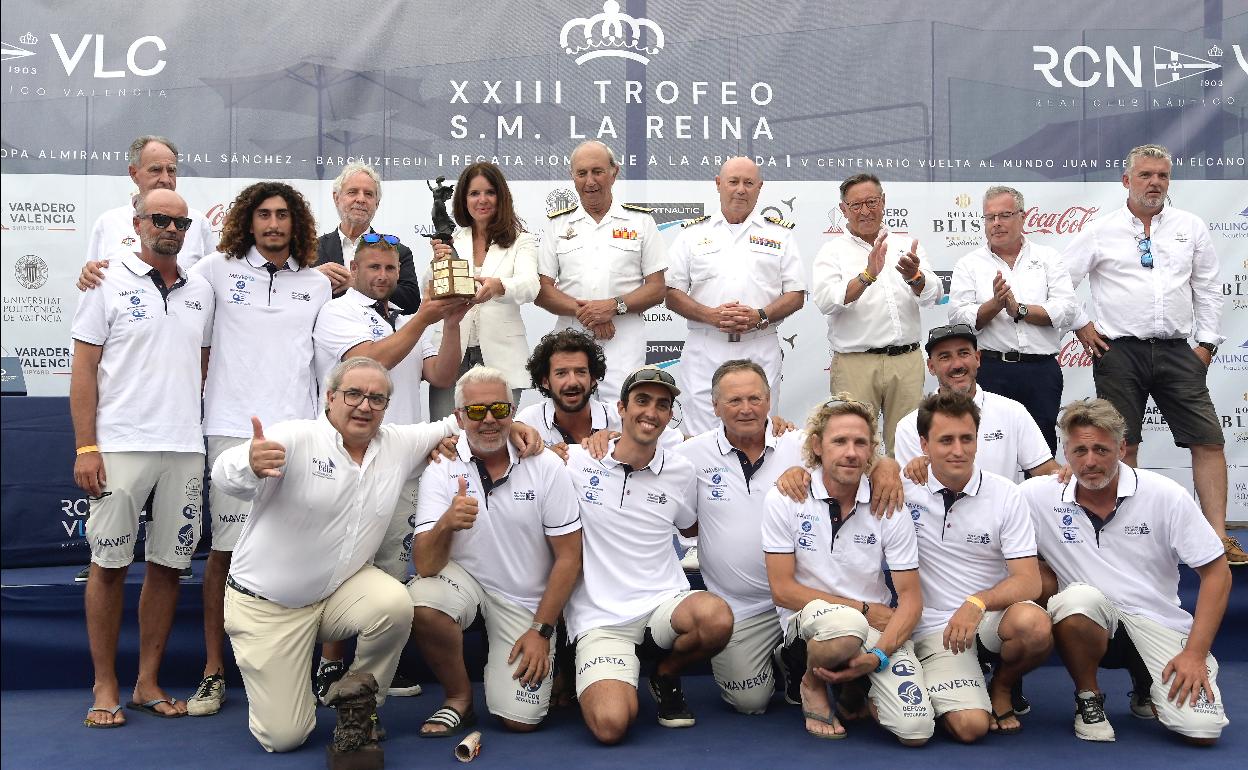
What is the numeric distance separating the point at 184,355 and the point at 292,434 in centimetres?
66

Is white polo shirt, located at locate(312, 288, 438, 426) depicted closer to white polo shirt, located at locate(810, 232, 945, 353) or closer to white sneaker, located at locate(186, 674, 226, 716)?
white sneaker, located at locate(186, 674, 226, 716)

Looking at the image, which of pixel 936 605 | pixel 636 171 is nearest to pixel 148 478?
pixel 936 605

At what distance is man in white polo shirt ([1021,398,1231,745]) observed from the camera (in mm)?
3670

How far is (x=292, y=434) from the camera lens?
3629 mm

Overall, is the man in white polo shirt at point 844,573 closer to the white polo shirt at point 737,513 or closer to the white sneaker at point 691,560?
the white polo shirt at point 737,513

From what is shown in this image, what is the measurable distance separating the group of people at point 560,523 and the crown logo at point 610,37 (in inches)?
75.4

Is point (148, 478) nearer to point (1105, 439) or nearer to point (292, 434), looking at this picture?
point (292, 434)

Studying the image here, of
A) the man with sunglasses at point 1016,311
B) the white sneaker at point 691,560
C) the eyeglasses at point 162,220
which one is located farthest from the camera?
the man with sunglasses at point 1016,311

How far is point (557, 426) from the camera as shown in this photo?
168 inches

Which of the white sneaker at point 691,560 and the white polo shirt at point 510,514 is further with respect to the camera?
the white sneaker at point 691,560

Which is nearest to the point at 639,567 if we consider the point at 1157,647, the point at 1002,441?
the point at 1002,441

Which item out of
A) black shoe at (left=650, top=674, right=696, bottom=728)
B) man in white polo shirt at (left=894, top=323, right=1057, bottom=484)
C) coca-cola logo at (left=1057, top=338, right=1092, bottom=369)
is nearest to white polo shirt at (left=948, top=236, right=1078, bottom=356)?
man in white polo shirt at (left=894, top=323, right=1057, bottom=484)

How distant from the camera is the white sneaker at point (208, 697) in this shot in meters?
4.02

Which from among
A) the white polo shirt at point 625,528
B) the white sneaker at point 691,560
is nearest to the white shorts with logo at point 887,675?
the white polo shirt at point 625,528
